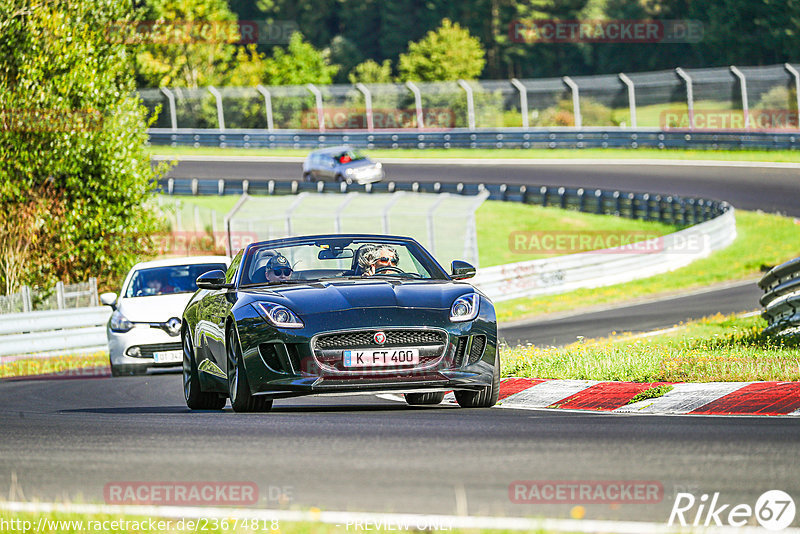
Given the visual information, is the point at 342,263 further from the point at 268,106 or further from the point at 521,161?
the point at 268,106

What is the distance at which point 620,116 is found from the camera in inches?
Result: 2085

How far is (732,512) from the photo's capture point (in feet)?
16.0

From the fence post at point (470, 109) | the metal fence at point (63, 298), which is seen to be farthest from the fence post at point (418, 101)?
the metal fence at point (63, 298)

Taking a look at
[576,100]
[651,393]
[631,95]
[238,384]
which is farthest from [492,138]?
[238,384]

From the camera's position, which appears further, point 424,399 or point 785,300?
point 785,300

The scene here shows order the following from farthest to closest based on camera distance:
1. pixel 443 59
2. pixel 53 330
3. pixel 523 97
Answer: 1. pixel 443 59
2. pixel 523 97
3. pixel 53 330

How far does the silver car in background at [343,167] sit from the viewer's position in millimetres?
46000

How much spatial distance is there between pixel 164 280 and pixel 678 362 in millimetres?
8740

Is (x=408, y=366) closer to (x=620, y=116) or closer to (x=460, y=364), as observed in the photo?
(x=460, y=364)

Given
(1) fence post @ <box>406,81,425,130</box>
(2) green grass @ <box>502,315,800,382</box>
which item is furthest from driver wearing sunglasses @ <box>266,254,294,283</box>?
(1) fence post @ <box>406,81,425,130</box>

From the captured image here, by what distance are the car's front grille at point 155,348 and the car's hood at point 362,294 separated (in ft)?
23.1

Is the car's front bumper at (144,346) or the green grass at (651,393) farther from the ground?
the green grass at (651,393)

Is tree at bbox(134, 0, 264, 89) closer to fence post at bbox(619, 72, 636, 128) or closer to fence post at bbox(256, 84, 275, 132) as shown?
fence post at bbox(256, 84, 275, 132)

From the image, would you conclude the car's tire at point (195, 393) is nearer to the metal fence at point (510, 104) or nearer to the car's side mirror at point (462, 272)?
the car's side mirror at point (462, 272)
